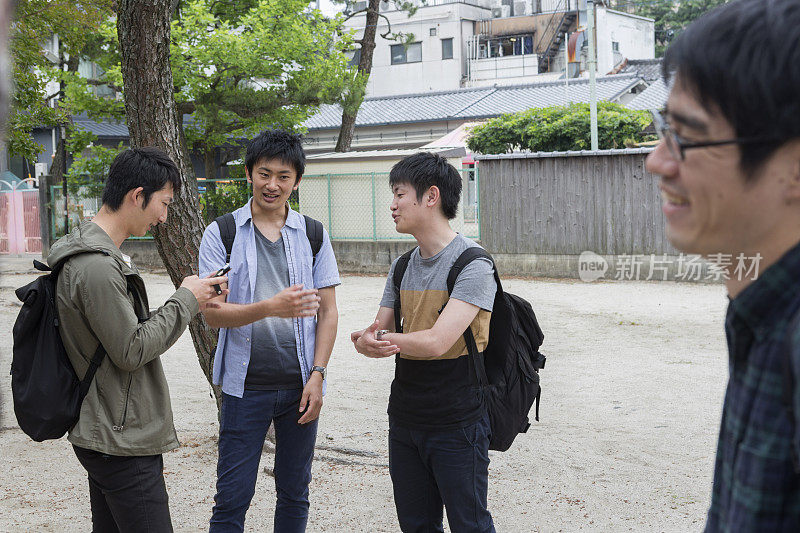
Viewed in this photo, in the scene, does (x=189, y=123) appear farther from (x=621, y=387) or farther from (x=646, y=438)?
(x=646, y=438)

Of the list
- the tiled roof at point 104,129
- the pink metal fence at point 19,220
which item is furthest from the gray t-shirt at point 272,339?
the tiled roof at point 104,129

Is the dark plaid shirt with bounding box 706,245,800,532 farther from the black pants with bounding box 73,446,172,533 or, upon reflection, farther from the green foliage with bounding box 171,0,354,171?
the green foliage with bounding box 171,0,354,171

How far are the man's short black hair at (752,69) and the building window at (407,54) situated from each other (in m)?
38.2

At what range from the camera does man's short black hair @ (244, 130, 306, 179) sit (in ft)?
11.3

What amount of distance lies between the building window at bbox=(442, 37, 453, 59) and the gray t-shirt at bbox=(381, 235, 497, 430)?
3587 centimetres

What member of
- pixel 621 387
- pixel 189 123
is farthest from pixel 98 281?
pixel 189 123

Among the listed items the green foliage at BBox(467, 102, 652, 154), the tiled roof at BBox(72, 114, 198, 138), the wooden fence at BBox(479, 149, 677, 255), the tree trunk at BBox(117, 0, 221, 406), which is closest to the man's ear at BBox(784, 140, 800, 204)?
the tree trunk at BBox(117, 0, 221, 406)

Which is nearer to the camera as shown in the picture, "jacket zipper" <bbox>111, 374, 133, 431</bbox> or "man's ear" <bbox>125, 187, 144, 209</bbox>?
"jacket zipper" <bbox>111, 374, 133, 431</bbox>

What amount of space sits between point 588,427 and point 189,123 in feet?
48.6

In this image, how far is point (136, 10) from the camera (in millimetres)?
4711

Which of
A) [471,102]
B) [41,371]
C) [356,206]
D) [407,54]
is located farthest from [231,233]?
[407,54]

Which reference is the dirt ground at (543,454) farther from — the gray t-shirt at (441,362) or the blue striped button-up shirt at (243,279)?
the gray t-shirt at (441,362)

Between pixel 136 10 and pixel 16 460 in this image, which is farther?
pixel 16 460

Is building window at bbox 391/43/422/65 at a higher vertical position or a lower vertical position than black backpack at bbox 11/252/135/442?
higher
